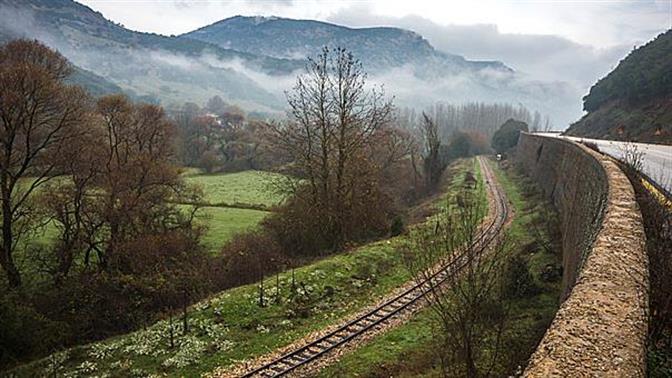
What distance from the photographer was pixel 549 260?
68.6 feet

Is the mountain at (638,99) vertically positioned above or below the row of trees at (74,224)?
above

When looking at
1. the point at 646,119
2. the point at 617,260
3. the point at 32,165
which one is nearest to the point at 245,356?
the point at 617,260

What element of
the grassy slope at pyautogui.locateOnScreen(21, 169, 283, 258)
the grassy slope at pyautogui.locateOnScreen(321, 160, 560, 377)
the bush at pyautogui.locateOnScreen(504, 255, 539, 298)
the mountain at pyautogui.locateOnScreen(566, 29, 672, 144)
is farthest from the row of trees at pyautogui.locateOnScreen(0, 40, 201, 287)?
the mountain at pyautogui.locateOnScreen(566, 29, 672, 144)

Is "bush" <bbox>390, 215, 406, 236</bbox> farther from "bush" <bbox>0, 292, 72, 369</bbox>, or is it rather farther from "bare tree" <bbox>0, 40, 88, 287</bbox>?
"bare tree" <bbox>0, 40, 88, 287</bbox>

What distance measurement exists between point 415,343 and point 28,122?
20488 millimetres

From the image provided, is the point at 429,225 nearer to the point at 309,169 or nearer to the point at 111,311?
the point at 309,169

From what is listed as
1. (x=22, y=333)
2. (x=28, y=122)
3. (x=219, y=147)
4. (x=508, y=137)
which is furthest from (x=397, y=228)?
(x=508, y=137)

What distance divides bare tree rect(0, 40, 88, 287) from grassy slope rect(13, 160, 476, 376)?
26.0 feet

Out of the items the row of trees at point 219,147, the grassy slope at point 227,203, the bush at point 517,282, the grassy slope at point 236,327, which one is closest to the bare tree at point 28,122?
the grassy slope at point 227,203

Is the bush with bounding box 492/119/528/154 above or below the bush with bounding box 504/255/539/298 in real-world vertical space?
above

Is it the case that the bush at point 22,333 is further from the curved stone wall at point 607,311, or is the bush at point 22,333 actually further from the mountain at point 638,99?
the mountain at point 638,99

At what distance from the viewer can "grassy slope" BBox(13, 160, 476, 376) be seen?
1564 centimetres

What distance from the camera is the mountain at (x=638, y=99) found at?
4844cm

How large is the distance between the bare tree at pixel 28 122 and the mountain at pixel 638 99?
4588cm
